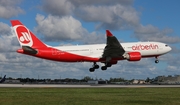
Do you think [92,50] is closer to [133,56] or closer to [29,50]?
[133,56]

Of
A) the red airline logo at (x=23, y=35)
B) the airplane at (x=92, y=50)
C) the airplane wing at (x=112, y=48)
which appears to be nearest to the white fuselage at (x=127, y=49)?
the airplane at (x=92, y=50)

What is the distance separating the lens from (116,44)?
66.7m

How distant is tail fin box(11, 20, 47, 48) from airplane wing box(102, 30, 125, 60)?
45.6 ft

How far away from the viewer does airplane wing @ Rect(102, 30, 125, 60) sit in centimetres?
6453

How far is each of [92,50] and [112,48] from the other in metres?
5.19

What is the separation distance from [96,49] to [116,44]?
20.2 feet

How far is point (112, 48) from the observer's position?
67938mm

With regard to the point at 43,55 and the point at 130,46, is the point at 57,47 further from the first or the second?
the point at 130,46

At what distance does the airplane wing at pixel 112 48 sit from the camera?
6453 cm
